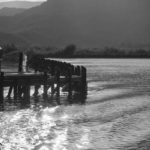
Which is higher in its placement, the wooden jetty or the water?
the wooden jetty

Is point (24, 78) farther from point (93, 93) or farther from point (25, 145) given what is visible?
point (25, 145)

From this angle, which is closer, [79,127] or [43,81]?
[79,127]

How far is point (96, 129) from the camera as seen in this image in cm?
2381

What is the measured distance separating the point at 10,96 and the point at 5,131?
52.3 feet

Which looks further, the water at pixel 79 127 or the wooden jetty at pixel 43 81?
the wooden jetty at pixel 43 81

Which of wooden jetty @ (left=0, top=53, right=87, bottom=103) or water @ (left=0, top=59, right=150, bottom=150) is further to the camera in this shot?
wooden jetty @ (left=0, top=53, right=87, bottom=103)

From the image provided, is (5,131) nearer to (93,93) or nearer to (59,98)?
(59,98)

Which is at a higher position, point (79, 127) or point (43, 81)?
point (43, 81)

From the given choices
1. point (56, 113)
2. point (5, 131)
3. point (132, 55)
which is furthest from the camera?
point (132, 55)

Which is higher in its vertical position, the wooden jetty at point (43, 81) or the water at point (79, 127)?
the wooden jetty at point (43, 81)

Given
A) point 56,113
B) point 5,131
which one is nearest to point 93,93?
point 56,113

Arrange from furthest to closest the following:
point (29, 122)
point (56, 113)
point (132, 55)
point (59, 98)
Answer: point (132, 55) → point (59, 98) → point (56, 113) → point (29, 122)

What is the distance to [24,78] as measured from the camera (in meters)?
34.4

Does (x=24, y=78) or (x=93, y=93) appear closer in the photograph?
(x=24, y=78)
